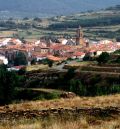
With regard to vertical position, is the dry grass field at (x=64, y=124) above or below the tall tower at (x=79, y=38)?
above

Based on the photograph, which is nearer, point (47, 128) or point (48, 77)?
point (47, 128)

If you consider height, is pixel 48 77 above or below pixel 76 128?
below

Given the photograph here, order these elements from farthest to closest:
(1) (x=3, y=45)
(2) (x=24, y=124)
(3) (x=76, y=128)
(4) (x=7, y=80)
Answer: (1) (x=3, y=45) → (4) (x=7, y=80) → (2) (x=24, y=124) → (3) (x=76, y=128)

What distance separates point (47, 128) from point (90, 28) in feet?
586

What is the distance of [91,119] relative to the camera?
11.4 meters

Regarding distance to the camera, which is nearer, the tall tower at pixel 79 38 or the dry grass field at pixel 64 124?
the dry grass field at pixel 64 124

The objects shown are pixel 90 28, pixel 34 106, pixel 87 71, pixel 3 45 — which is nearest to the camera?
pixel 34 106

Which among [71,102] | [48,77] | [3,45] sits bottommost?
[3,45]

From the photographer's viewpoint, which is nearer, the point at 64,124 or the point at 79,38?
the point at 64,124

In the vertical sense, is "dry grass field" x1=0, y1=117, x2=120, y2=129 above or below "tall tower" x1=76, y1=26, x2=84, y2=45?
above

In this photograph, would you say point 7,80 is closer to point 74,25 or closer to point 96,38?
point 96,38

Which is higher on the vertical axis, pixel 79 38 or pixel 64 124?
pixel 64 124

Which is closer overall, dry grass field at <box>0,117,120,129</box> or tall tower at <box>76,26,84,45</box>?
dry grass field at <box>0,117,120,129</box>

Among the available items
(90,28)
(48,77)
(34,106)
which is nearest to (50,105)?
(34,106)
